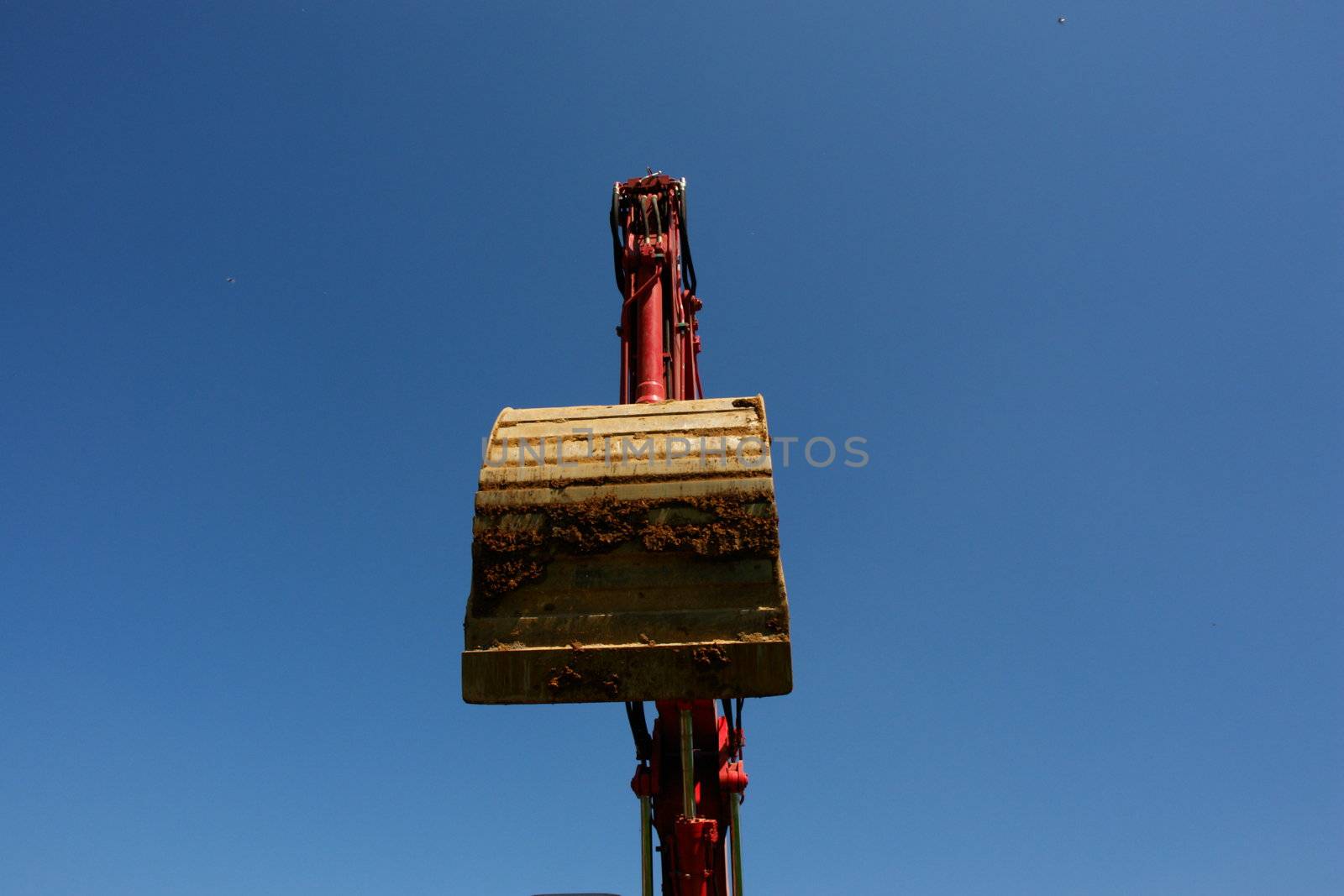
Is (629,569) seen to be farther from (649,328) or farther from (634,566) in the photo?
(649,328)

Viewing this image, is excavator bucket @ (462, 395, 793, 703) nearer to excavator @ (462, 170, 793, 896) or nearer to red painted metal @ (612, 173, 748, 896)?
excavator @ (462, 170, 793, 896)

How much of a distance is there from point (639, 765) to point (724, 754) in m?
0.89

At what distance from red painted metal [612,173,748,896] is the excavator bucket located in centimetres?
135

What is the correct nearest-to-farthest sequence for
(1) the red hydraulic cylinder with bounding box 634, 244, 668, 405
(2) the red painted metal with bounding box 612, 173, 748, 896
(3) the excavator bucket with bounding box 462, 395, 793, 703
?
(3) the excavator bucket with bounding box 462, 395, 793, 703, (2) the red painted metal with bounding box 612, 173, 748, 896, (1) the red hydraulic cylinder with bounding box 634, 244, 668, 405

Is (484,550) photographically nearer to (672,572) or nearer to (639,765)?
(672,572)

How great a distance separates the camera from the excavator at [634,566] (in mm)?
5488

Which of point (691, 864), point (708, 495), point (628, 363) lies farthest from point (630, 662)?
point (628, 363)

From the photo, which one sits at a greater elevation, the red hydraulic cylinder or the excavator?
the red hydraulic cylinder

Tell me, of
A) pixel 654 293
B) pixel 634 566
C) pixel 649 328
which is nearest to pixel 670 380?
pixel 649 328

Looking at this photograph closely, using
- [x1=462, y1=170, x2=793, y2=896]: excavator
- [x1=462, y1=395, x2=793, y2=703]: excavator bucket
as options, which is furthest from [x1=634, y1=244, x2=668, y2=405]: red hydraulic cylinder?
[x1=462, y1=395, x2=793, y2=703]: excavator bucket

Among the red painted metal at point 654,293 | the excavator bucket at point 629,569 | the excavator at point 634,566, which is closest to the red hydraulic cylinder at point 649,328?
the red painted metal at point 654,293

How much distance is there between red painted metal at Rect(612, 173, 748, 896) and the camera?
728 centimetres

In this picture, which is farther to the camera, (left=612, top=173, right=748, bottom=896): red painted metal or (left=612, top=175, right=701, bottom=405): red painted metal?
(left=612, top=175, right=701, bottom=405): red painted metal

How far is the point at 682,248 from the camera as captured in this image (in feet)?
Answer: 33.6
